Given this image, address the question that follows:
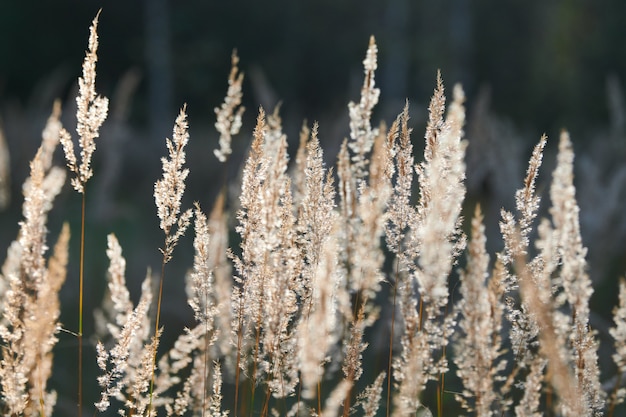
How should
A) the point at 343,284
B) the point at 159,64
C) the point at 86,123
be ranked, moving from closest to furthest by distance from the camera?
the point at 86,123
the point at 343,284
the point at 159,64

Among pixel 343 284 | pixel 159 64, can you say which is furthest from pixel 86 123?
pixel 159 64

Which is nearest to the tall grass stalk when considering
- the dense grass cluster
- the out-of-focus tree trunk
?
the dense grass cluster

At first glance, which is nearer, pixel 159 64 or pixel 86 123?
pixel 86 123

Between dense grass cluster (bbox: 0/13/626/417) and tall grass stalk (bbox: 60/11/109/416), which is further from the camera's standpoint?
tall grass stalk (bbox: 60/11/109/416)

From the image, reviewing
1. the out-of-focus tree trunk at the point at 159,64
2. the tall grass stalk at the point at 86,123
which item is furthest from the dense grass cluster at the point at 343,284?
the out-of-focus tree trunk at the point at 159,64

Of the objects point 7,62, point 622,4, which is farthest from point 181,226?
point 7,62

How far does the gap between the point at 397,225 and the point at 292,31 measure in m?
18.1

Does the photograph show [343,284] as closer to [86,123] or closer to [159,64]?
[86,123]

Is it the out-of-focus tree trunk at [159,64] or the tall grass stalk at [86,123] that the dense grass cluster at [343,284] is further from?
the out-of-focus tree trunk at [159,64]

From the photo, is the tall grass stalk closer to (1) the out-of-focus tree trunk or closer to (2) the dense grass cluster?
(2) the dense grass cluster

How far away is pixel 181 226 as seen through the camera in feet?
5.41

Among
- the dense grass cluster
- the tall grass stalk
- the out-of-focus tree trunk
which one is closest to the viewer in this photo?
the dense grass cluster

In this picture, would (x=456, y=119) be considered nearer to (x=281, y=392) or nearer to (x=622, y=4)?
Answer: (x=281, y=392)

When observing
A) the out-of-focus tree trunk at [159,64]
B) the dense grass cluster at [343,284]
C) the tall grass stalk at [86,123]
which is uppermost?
the out-of-focus tree trunk at [159,64]
